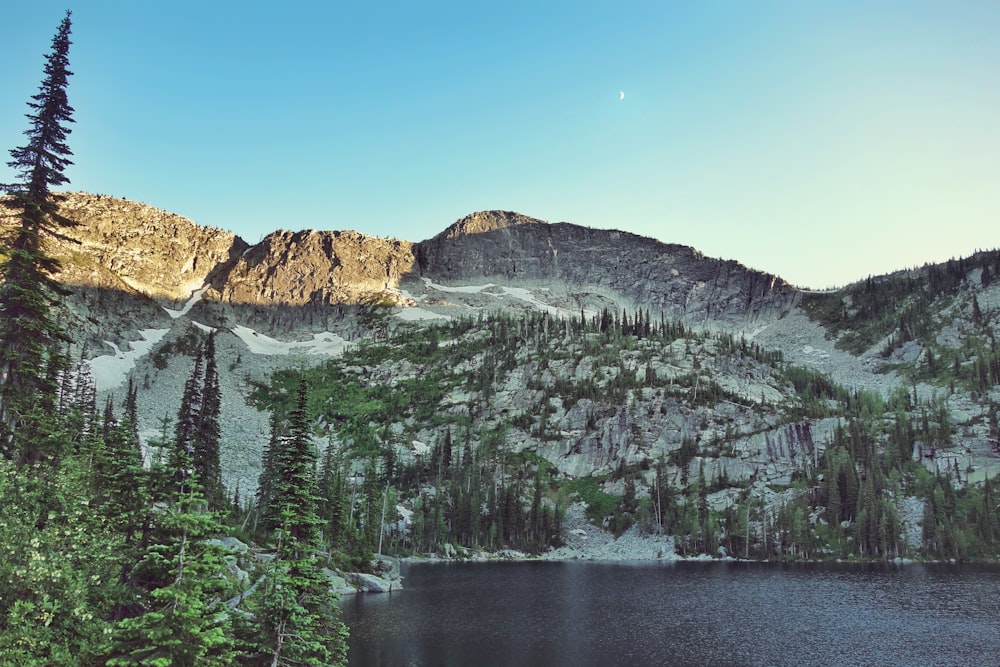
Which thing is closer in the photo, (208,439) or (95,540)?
(95,540)

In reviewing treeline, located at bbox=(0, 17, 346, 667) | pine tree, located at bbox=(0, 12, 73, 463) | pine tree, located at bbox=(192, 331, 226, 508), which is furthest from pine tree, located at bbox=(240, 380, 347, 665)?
pine tree, located at bbox=(192, 331, 226, 508)

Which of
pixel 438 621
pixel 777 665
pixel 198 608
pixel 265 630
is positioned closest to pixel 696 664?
pixel 777 665

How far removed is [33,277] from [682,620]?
60.7m

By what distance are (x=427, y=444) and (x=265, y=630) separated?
16915cm

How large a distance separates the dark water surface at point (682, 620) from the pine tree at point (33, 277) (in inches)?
1121

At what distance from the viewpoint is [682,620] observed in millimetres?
61750

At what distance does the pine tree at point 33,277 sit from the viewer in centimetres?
2594

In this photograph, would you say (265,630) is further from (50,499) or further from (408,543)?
(408,543)

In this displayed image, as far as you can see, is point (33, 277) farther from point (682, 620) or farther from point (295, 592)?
point (682, 620)

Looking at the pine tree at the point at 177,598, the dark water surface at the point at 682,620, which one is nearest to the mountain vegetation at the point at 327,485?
the pine tree at the point at 177,598

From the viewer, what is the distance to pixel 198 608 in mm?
18953

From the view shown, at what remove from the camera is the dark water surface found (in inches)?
1876

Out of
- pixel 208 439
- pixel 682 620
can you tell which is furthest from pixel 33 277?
pixel 682 620

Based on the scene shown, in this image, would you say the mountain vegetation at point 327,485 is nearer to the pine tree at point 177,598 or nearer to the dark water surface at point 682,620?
the pine tree at point 177,598
